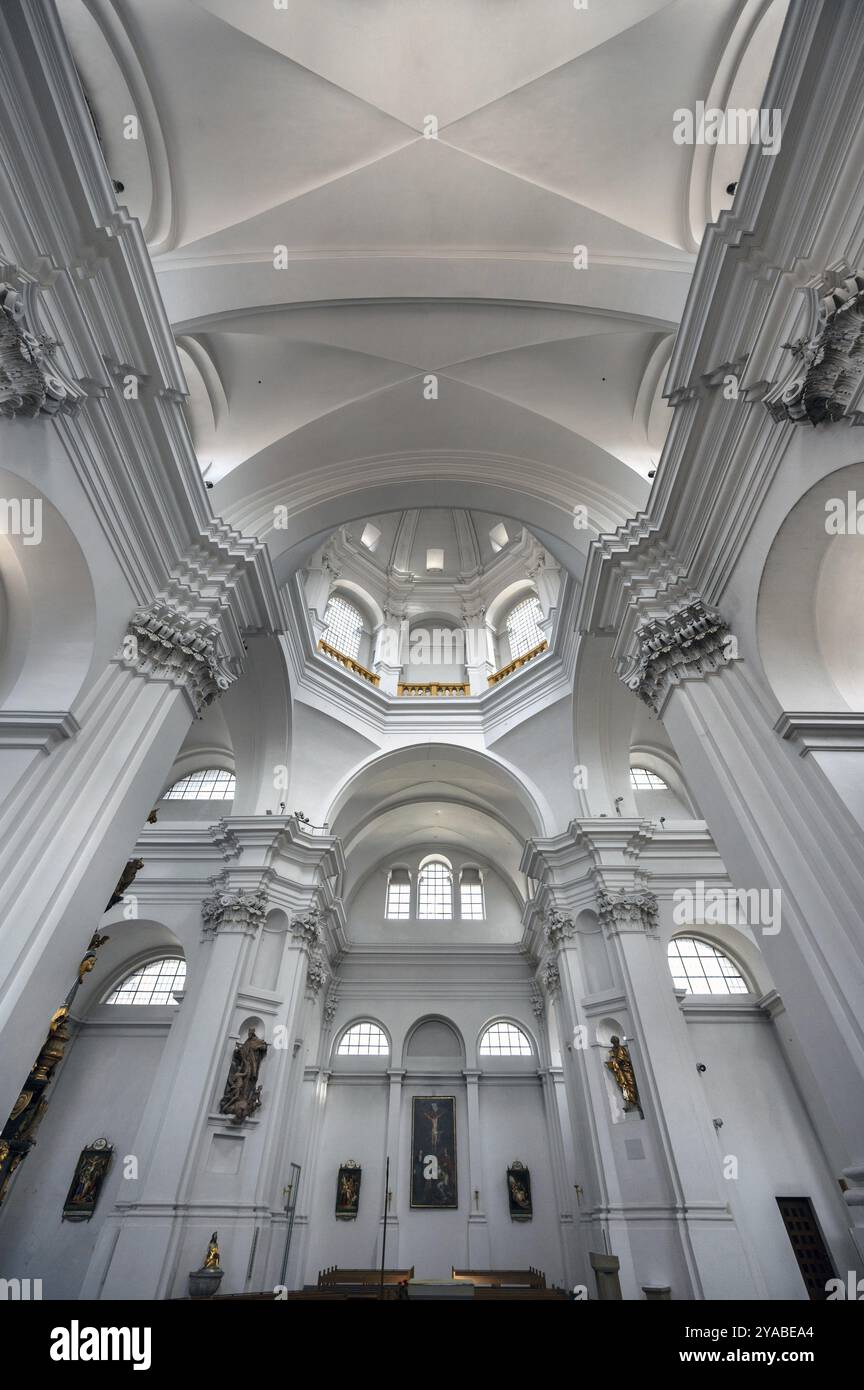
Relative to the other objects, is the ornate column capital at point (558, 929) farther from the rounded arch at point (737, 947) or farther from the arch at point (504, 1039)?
the arch at point (504, 1039)

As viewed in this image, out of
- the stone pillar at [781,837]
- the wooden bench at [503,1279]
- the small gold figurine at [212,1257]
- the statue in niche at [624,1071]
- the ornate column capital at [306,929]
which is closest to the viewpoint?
the stone pillar at [781,837]

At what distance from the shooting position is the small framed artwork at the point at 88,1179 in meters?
11.0

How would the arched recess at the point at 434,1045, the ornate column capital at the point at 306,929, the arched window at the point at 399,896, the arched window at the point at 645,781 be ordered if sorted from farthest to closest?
the arched window at the point at 399,896
the arched recess at the point at 434,1045
the arched window at the point at 645,781
the ornate column capital at the point at 306,929

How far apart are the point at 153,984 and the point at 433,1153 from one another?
7336 millimetres

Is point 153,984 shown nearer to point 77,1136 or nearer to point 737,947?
point 77,1136

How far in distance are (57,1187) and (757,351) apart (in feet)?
52.5

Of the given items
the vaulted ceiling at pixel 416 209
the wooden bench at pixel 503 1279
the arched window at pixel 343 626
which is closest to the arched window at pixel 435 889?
the arched window at pixel 343 626

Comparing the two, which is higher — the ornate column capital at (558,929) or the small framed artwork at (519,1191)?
the ornate column capital at (558,929)

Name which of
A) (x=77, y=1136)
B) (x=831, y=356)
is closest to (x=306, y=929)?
(x=77, y=1136)

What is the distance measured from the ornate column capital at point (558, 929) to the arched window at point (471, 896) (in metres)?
6.36

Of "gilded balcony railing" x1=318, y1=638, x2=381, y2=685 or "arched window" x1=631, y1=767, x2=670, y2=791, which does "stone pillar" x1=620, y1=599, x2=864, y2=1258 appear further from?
"gilded balcony railing" x1=318, y1=638, x2=381, y2=685

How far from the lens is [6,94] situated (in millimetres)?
4895

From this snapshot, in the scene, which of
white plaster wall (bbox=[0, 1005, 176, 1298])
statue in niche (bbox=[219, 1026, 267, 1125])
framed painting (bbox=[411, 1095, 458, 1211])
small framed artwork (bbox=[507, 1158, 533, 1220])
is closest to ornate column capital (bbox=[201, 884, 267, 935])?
statue in niche (bbox=[219, 1026, 267, 1125])
